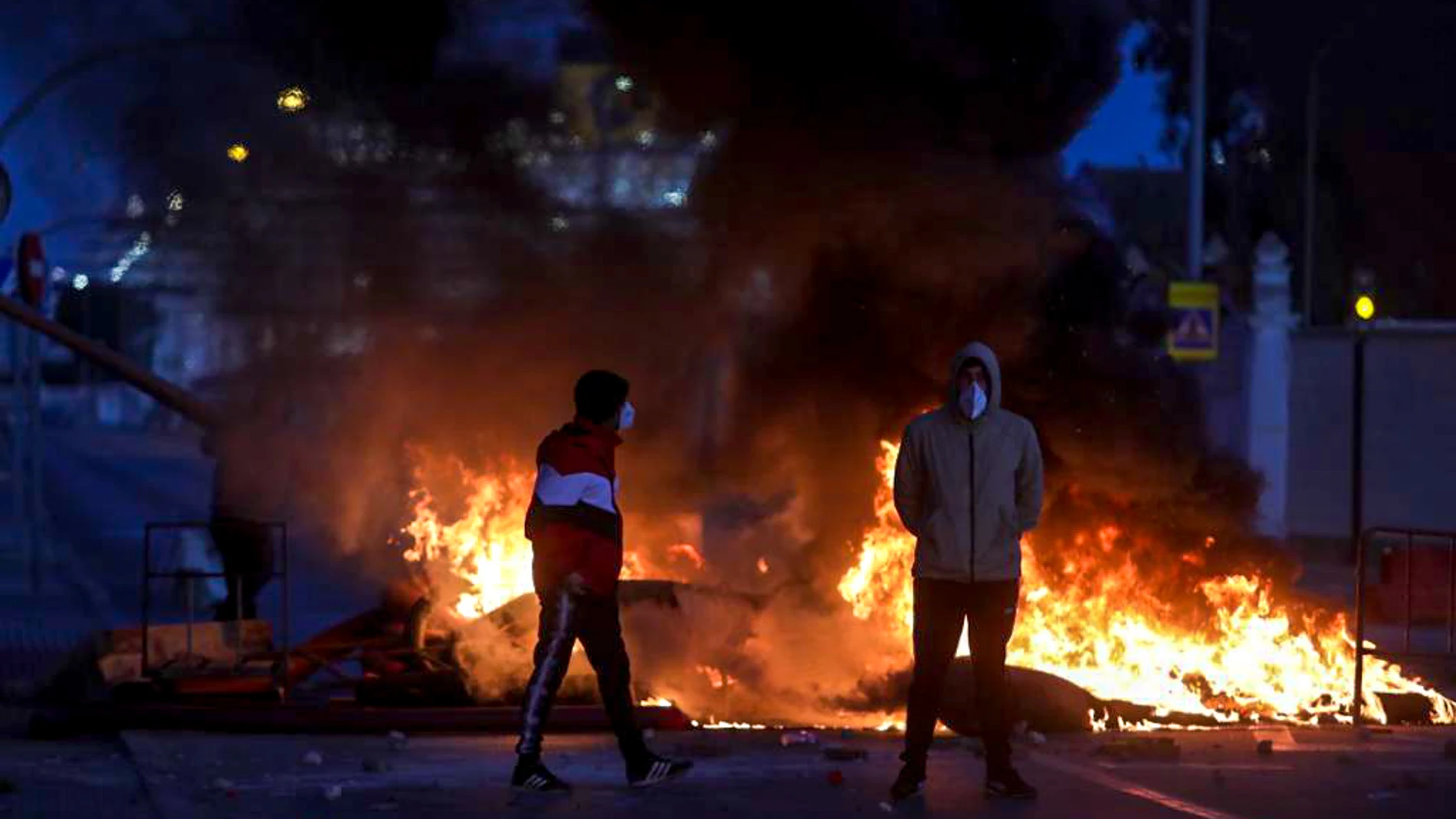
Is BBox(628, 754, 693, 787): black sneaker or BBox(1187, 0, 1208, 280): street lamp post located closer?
BBox(628, 754, 693, 787): black sneaker

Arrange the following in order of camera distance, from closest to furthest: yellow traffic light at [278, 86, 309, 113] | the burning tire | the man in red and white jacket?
1. the man in red and white jacket
2. the burning tire
3. yellow traffic light at [278, 86, 309, 113]

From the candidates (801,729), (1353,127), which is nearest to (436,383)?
(801,729)

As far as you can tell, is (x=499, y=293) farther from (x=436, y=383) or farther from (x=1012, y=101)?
(x=1012, y=101)

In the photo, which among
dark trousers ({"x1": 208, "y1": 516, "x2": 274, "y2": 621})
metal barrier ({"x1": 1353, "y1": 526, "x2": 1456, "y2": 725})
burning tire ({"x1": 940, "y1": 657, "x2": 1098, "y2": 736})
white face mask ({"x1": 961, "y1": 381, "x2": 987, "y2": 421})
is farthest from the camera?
dark trousers ({"x1": 208, "y1": 516, "x2": 274, "y2": 621})

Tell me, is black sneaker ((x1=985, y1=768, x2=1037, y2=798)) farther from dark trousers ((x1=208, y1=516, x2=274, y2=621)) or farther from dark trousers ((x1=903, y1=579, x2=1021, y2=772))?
dark trousers ((x1=208, y1=516, x2=274, y2=621))

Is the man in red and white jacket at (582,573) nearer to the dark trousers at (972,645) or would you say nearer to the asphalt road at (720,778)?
the asphalt road at (720,778)

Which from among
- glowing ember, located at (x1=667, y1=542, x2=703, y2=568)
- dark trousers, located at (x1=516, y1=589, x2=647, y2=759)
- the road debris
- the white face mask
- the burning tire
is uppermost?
the white face mask

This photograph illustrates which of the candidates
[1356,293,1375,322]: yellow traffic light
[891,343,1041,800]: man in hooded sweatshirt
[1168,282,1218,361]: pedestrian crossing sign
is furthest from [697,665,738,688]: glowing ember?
[1356,293,1375,322]: yellow traffic light

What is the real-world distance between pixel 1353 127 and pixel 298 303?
39196 mm

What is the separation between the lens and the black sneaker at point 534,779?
25.2ft

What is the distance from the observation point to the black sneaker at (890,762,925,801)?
757 cm

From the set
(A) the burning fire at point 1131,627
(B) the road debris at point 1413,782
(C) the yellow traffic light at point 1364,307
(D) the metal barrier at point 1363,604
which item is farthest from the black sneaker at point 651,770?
(C) the yellow traffic light at point 1364,307

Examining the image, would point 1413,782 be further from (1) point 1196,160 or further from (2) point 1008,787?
(1) point 1196,160

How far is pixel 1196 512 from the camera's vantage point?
432 inches
